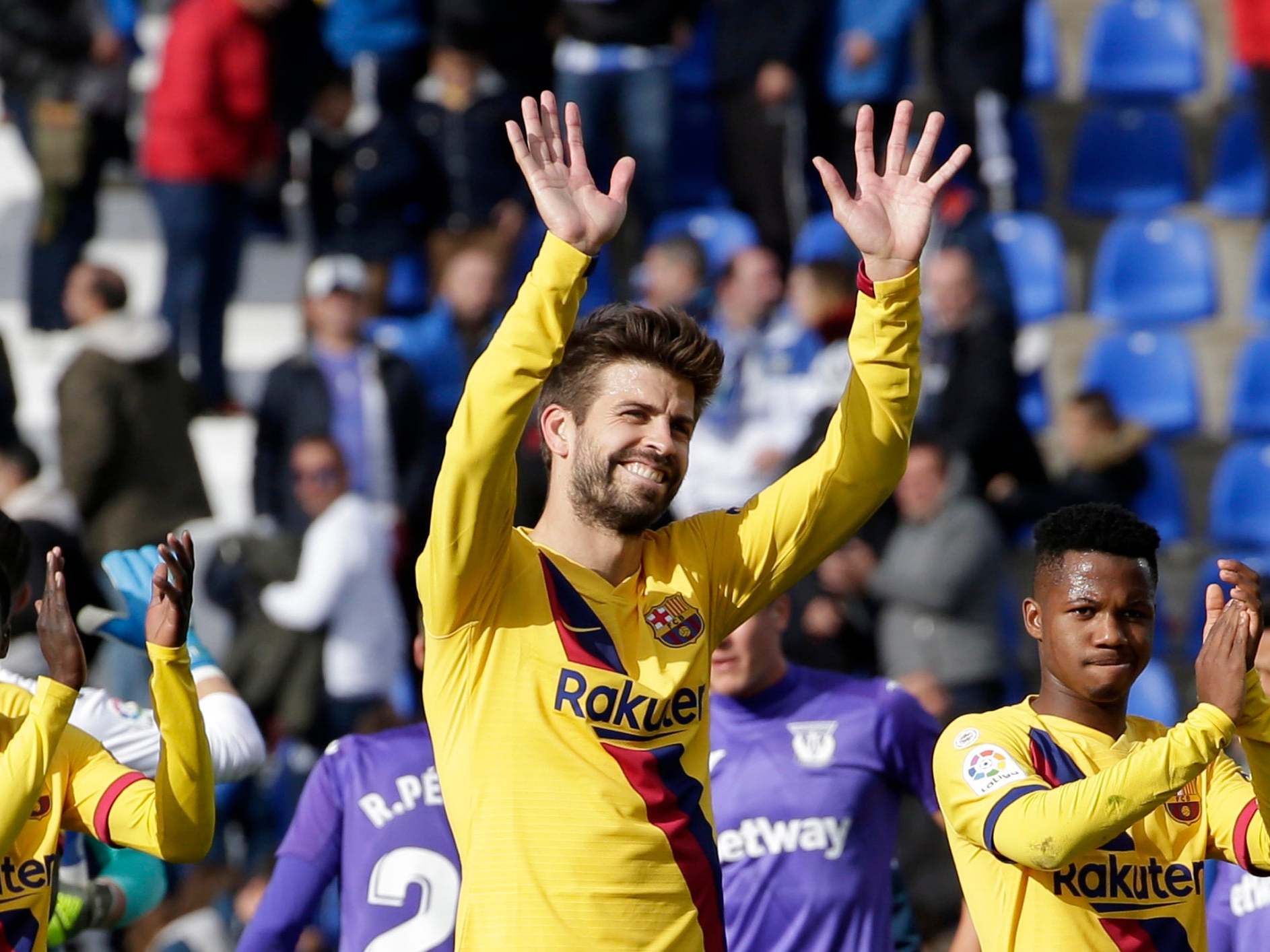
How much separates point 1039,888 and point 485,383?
145 centimetres

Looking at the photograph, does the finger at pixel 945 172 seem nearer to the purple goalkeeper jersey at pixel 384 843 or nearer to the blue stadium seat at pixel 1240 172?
the purple goalkeeper jersey at pixel 384 843

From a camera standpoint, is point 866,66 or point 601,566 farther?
point 866,66

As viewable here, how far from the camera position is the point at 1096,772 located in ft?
14.2

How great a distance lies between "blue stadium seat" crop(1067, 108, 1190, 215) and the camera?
12.2m

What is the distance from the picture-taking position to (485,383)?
13.0 ft

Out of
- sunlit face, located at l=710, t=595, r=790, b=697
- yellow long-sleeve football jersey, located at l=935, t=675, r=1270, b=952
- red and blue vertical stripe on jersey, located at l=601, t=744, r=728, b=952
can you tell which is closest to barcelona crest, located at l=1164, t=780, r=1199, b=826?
yellow long-sleeve football jersey, located at l=935, t=675, r=1270, b=952

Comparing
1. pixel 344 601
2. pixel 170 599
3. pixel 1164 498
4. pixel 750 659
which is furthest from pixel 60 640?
pixel 1164 498

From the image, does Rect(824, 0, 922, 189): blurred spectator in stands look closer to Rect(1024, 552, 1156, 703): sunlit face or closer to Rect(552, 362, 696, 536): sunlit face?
Rect(1024, 552, 1156, 703): sunlit face

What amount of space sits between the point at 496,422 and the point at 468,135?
23.7ft

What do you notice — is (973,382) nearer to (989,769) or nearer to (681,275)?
(681,275)

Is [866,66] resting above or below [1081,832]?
above

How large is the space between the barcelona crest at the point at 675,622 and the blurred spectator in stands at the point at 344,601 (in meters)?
4.67

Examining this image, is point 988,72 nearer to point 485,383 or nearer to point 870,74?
point 870,74

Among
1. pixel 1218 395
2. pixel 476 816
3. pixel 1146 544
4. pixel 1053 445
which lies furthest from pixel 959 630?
pixel 476 816
